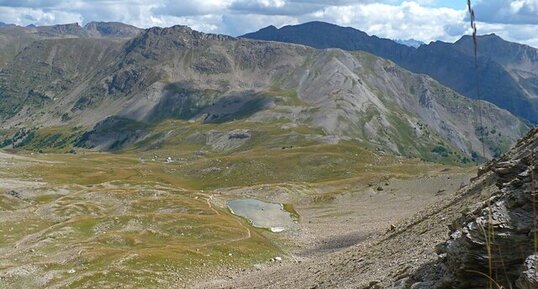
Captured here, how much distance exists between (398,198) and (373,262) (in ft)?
387

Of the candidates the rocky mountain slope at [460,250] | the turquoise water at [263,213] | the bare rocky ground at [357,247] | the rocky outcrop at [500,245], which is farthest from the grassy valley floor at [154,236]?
the rocky outcrop at [500,245]

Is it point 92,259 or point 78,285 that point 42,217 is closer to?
point 92,259

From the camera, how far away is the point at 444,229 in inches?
1724

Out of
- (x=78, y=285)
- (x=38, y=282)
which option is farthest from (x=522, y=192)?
(x=38, y=282)

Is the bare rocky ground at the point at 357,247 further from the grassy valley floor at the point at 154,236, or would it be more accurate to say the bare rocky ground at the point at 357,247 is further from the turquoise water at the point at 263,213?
the turquoise water at the point at 263,213

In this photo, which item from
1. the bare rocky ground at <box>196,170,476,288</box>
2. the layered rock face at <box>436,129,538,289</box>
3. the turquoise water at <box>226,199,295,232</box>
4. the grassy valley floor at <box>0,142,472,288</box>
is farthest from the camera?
the turquoise water at <box>226,199,295,232</box>

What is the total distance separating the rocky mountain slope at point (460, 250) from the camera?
794 inches

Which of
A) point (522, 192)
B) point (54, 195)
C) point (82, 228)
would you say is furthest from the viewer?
point (54, 195)

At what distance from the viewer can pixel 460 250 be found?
22125 mm

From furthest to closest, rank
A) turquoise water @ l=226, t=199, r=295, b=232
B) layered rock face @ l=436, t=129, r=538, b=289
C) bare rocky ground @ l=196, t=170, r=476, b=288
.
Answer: turquoise water @ l=226, t=199, r=295, b=232
bare rocky ground @ l=196, t=170, r=476, b=288
layered rock face @ l=436, t=129, r=538, b=289

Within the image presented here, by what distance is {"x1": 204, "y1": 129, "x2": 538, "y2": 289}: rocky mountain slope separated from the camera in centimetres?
2016

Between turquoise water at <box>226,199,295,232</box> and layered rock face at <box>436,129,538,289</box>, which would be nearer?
layered rock face at <box>436,129,538,289</box>

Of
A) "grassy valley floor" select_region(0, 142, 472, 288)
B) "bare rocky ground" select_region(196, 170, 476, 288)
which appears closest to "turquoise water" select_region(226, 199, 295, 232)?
"grassy valley floor" select_region(0, 142, 472, 288)

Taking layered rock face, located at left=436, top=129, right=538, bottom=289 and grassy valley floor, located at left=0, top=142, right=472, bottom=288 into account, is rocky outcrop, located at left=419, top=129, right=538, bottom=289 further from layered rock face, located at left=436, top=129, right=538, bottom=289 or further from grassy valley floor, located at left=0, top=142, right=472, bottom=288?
grassy valley floor, located at left=0, top=142, right=472, bottom=288
